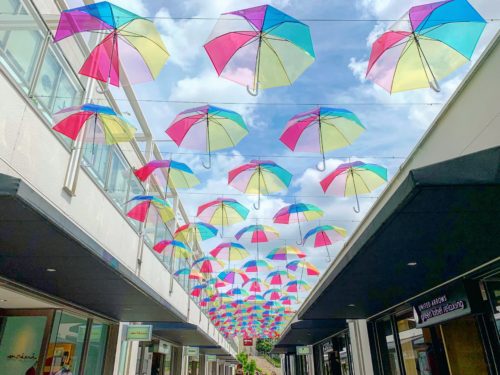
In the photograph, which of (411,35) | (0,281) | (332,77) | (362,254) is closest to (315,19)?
(332,77)

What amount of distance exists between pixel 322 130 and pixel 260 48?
9.42ft

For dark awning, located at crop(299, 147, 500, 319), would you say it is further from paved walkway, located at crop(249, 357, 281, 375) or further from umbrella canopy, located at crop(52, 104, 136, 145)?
paved walkway, located at crop(249, 357, 281, 375)

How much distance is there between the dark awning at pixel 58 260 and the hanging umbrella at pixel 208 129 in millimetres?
3129

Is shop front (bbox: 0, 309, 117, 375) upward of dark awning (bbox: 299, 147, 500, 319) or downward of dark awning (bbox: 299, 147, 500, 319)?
downward

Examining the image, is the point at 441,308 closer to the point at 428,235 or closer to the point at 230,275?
the point at 428,235

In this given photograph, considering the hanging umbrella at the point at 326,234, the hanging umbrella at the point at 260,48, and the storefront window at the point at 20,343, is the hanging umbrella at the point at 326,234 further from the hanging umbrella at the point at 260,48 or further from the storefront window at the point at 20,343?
the storefront window at the point at 20,343

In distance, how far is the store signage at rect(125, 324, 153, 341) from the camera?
44.0 feet

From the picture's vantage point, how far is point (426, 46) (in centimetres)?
638

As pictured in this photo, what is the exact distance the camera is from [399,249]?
244 inches

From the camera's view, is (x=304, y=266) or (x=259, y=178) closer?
(x=259, y=178)

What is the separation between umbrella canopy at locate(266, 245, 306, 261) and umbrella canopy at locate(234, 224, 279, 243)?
2.60 meters

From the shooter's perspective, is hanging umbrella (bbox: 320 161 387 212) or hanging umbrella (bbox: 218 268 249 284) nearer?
hanging umbrella (bbox: 320 161 387 212)

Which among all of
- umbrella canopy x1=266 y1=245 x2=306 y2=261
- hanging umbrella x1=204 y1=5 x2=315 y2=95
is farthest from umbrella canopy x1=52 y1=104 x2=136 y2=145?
umbrella canopy x1=266 y1=245 x2=306 y2=261

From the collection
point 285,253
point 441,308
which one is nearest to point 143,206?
point 285,253
